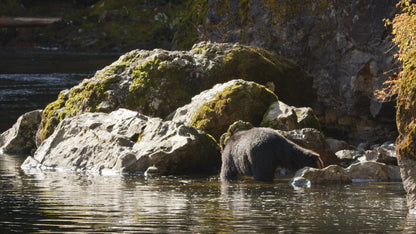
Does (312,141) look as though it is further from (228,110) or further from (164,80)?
(164,80)

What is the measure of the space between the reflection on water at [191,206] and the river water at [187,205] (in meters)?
0.01

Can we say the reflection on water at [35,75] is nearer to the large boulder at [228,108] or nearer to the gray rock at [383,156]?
the large boulder at [228,108]

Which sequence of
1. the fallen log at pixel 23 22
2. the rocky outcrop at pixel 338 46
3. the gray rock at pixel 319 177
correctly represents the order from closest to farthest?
the gray rock at pixel 319 177 → the rocky outcrop at pixel 338 46 → the fallen log at pixel 23 22

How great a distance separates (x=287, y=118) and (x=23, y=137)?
712 cm

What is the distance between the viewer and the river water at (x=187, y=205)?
9078 mm

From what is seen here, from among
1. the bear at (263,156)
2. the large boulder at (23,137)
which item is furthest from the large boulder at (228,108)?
the large boulder at (23,137)

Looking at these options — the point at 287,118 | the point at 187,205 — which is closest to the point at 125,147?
the point at 287,118

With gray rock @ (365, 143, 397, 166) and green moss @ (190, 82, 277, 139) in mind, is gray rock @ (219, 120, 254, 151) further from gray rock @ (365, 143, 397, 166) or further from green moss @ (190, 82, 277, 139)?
gray rock @ (365, 143, 397, 166)

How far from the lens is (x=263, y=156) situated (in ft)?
43.3

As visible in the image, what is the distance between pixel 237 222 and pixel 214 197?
7.28 feet

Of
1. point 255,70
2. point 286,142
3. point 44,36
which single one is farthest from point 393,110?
point 44,36

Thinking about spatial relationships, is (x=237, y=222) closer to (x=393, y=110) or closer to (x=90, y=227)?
(x=90, y=227)

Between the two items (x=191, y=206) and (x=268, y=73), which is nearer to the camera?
(x=191, y=206)

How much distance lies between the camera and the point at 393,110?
19234 mm
